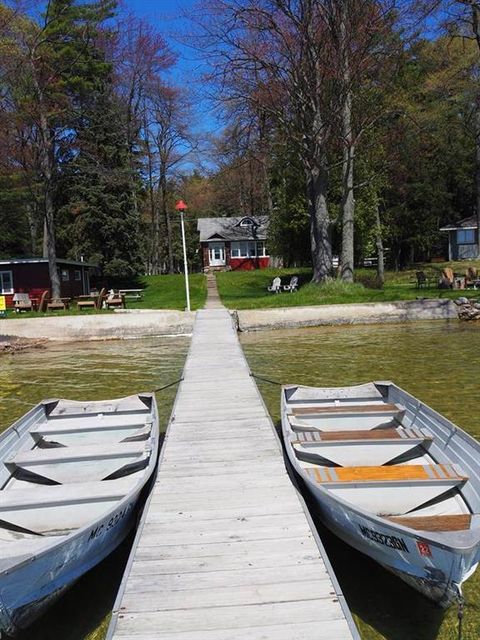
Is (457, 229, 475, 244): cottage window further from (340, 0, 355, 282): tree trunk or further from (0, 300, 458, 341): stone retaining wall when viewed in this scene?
(0, 300, 458, 341): stone retaining wall

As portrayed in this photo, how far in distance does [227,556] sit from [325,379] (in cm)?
788

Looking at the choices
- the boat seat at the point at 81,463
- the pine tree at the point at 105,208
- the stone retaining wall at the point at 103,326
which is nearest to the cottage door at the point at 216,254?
the pine tree at the point at 105,208

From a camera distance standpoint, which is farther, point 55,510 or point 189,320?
point 189,320

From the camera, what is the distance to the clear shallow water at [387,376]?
4.02 meters

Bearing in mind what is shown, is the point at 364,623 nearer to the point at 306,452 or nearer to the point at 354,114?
the point at 306,452

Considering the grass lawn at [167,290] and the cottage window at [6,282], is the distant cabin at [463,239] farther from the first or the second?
the cottage window at [6,282]

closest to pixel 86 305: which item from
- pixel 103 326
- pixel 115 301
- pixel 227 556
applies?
pixel 115 301

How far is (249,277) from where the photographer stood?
1596 inches

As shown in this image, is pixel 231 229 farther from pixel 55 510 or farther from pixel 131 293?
pixel 55 510

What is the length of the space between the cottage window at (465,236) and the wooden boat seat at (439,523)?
4165cm

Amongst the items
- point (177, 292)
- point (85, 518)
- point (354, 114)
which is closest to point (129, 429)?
point (85, 518)

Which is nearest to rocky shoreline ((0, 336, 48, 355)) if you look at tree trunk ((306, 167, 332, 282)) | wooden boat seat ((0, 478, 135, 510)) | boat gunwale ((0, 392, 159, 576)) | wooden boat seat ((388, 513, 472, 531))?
boat gunwale ((0, 392, 159, 576))

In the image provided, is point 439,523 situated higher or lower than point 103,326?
lower

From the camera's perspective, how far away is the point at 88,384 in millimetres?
12250
